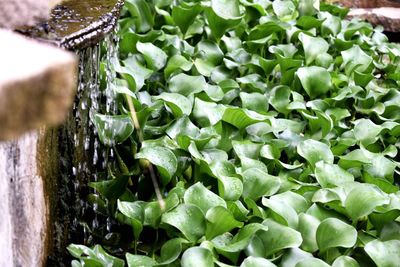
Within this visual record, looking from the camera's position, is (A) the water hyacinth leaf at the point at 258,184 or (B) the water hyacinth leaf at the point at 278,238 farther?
(A) the water hyacinth leaf at the point at 258,184

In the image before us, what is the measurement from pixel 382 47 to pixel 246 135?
1094 millimetres

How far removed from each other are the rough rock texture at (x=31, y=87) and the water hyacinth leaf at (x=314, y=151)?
1.30 meters

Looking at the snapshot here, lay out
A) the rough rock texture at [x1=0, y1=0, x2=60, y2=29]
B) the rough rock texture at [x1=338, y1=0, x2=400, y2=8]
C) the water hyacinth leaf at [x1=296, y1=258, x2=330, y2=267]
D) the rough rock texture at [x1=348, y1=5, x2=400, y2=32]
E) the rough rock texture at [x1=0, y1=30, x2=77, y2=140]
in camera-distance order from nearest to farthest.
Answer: the rough rock texture at [x1=0, y1=30, x2=77, y2=140] → the rough rock texture at [x1=0, y1=0, x2=60, y2=29] → the water hyacinth leaf at [x1=296, y1=258, x2=330, y2=267] → the rough rock texture at [x1=348, y1=5, x2=400, y2=32] → the rough rock texture at [x1=338, y1=0, x2=400, y2=8]

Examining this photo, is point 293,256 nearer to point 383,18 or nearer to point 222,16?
point 222,16

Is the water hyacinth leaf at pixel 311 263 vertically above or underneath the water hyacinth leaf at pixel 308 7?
above

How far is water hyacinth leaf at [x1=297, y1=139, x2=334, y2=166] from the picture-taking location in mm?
1902

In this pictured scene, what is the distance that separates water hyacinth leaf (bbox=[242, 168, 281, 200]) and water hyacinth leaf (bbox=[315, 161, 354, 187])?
0.13m

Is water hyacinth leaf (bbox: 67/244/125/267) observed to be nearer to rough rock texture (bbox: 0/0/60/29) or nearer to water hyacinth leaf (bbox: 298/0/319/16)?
rough rock texture (bbox: 0/0/60/29)

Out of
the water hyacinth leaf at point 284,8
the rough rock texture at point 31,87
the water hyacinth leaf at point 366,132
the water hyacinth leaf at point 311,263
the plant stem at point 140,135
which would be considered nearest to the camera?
the rough rock texture at point 31,87

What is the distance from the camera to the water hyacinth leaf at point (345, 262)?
1.51 metres

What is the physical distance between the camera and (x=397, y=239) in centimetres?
163

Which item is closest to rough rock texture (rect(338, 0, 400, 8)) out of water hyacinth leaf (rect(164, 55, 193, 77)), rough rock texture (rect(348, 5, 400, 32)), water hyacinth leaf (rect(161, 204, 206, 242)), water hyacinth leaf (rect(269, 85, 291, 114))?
rough rock texture (rect(348, 5, 400, 32))

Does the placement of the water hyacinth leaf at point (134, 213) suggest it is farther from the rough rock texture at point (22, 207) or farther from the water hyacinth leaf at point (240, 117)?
the water hyacinth leaf at point (240, 117)

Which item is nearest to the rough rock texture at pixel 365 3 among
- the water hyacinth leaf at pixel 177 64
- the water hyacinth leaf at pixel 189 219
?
the water hyacinth leaf at pixel 177 64
